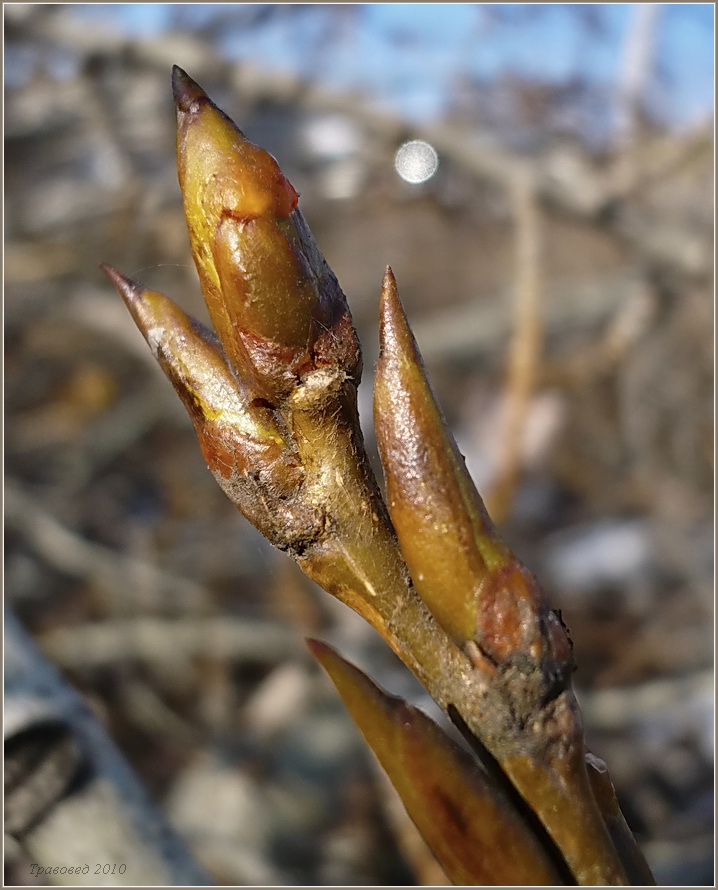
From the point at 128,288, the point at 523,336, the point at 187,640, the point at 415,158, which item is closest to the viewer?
the point at 128,288

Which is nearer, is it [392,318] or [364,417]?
[392,318]

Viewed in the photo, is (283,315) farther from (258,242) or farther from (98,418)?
(98,418)

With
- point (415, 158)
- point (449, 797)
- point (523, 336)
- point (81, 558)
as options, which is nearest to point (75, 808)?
point (449, 797)

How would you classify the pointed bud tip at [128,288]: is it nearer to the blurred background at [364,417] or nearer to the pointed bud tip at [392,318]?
the pointed bud tip at [392,318]

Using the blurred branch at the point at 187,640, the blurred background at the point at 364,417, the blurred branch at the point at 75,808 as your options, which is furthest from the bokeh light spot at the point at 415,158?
the blurred branch at the point at 75,808

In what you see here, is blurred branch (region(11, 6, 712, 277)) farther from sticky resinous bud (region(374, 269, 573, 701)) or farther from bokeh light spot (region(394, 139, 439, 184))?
sticky resinous bud (region(374, 269, 573, 701))

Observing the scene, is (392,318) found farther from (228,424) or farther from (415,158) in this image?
(415,158)
